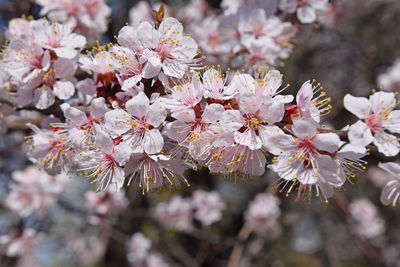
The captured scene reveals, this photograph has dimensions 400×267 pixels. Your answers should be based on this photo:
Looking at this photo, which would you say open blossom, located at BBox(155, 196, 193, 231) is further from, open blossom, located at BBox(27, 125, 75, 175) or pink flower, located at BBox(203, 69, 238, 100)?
pink flower, located at BBox(203, 69, 238, 100)

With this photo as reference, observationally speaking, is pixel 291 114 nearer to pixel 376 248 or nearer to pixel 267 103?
pixel 267 103

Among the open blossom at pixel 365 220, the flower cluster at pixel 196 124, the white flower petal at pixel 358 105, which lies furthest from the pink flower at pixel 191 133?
the open blossom at pixel 365 220

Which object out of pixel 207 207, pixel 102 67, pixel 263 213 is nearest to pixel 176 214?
pixel 207 207

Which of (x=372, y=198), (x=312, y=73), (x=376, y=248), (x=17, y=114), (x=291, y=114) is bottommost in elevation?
(x=376, y=248)

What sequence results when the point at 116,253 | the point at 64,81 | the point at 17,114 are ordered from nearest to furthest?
the point at 64,81 < the point at 17,114 < the point at 116,253

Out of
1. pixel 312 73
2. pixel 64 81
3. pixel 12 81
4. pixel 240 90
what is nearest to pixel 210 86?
pixel 240 90
